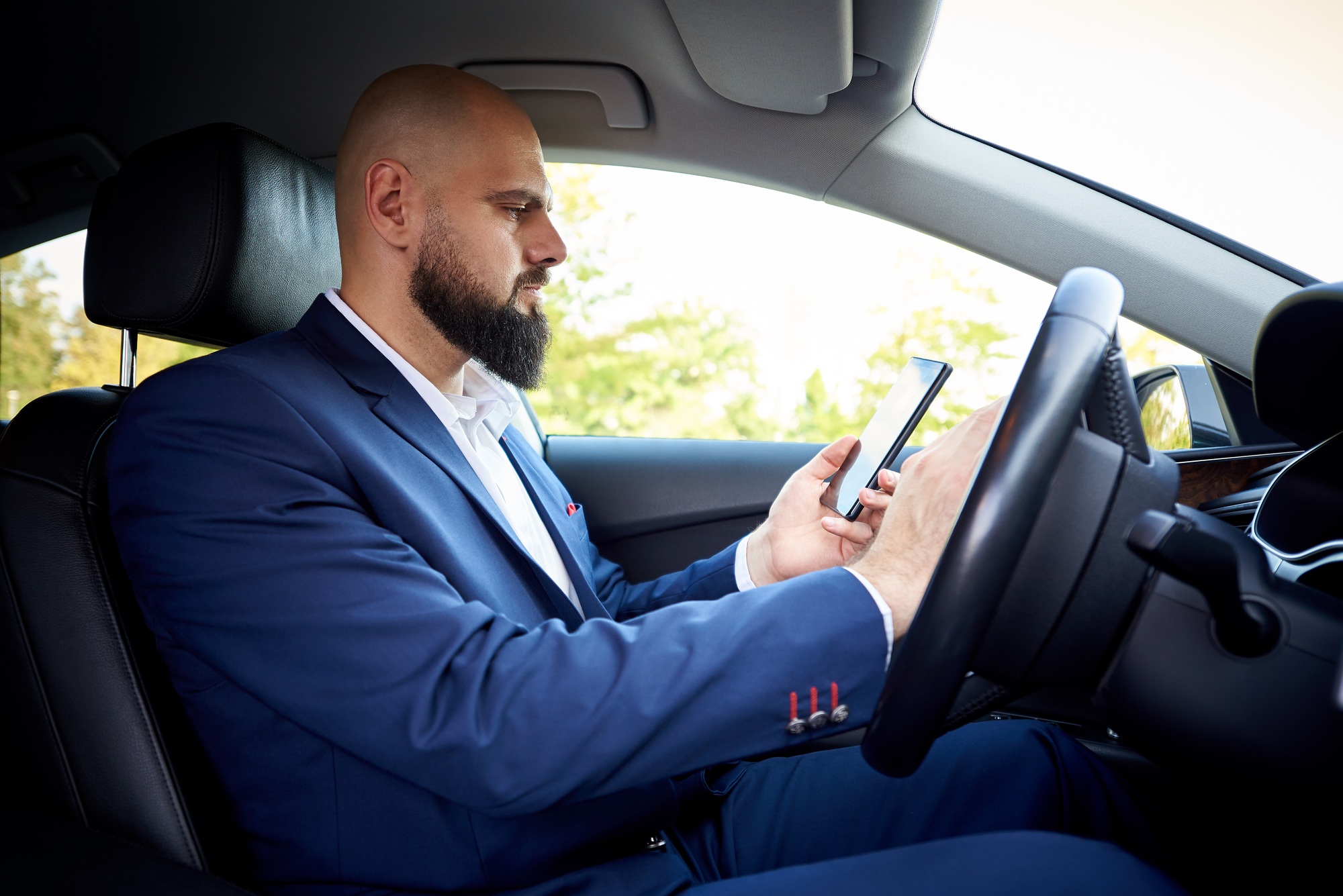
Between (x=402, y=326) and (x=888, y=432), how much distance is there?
2.44 ft

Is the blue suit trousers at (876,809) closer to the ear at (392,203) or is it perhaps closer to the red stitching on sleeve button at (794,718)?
the red stitching on sleeve button at (794,718)

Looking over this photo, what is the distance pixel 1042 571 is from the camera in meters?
0.77

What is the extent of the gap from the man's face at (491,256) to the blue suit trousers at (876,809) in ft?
2.44

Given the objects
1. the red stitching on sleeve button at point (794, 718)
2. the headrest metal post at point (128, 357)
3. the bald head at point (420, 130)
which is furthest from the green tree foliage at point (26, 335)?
the red stitching on sleeve button at point (794, 718)

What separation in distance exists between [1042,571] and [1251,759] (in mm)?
244

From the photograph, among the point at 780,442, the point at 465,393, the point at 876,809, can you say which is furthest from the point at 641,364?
the point at 876,809

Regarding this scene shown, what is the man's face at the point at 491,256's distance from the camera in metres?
1.42

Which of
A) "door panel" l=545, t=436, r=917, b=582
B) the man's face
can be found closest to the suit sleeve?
the man's face

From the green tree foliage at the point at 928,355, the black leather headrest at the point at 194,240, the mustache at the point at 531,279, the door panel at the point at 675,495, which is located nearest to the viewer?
the black leather headrest at the point at 194,240

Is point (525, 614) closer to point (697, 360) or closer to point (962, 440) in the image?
point (962, 440)

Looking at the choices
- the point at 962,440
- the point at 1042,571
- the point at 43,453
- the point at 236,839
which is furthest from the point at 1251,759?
the point at 43,453

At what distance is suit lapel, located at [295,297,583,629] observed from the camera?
3.90 ft

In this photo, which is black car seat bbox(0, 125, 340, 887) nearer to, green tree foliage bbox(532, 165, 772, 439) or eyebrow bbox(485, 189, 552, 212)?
eyebrow bbox(485, 189, 552, 212)

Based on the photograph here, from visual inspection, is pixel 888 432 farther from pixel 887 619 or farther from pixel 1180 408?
pixel 1180 408
